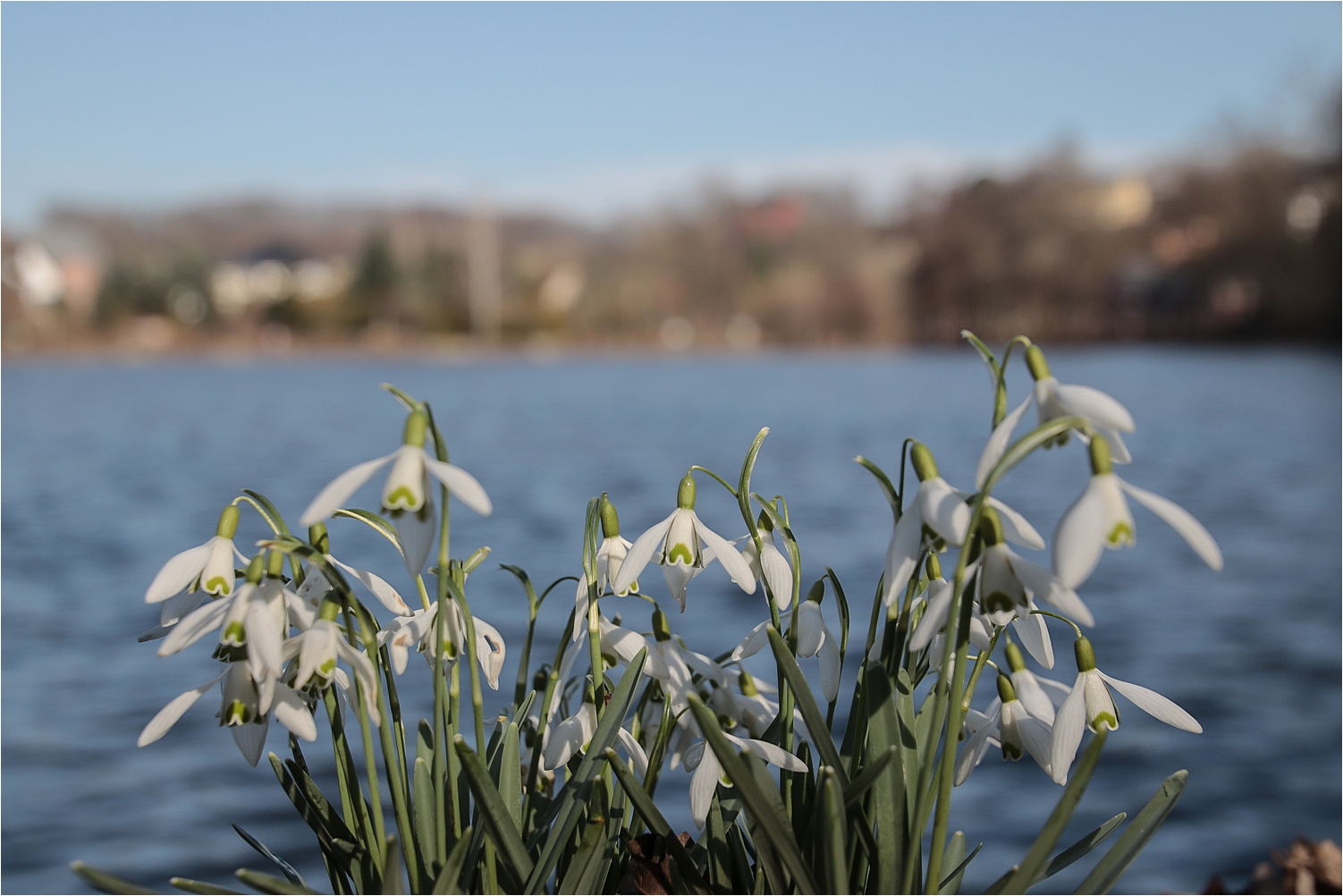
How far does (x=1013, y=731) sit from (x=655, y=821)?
33 centimetres

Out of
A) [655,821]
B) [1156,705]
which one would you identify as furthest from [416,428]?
[1156,705]

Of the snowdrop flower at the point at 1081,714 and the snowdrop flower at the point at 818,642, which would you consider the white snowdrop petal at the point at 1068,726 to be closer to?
the snowdrop flower at the point at 1081,714

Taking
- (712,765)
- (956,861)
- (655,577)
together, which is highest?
(712,765)

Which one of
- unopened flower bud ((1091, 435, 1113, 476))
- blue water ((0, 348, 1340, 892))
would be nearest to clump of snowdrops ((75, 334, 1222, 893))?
unopened flower bud ((1091, 435, 1113, 476))

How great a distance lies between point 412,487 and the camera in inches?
34.4

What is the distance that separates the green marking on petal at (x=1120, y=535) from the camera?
815 mm

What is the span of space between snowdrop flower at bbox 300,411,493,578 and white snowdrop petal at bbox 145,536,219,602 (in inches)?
7.1

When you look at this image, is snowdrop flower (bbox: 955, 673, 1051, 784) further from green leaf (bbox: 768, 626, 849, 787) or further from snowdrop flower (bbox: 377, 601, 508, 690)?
snowdrop flower (bbox: 377, 601, 508, 690)

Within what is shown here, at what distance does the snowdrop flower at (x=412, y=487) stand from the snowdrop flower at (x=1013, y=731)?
0.53 m

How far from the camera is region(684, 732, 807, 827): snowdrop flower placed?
3.47 ft

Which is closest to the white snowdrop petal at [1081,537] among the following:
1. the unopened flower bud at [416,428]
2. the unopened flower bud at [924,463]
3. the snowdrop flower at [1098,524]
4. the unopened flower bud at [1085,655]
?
the snowdrop flower at [1098,524]

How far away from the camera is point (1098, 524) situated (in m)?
0.79

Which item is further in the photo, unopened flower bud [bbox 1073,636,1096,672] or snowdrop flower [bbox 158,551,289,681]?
Result: unopened flower bud [bbox 1073,636,1096,672]

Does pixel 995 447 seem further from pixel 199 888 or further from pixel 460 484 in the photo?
pixel 199 888
